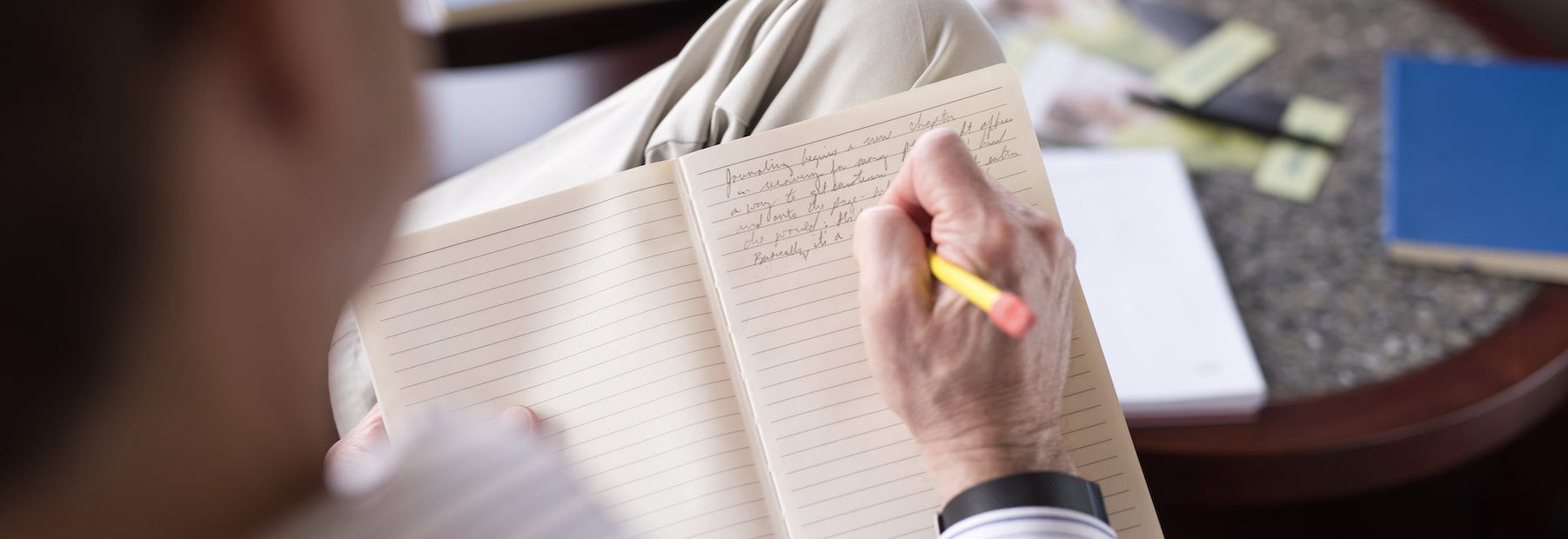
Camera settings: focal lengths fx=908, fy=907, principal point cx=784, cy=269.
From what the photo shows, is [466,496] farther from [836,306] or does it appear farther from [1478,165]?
[1478,165]

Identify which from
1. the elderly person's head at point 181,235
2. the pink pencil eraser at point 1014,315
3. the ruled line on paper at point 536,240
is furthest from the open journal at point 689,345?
the elderly person's head at point 181,235

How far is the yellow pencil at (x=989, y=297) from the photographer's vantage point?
0.46 meters

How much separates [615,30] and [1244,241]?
0.77 metres

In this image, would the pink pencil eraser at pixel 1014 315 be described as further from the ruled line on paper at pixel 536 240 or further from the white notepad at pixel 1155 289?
the white notepad at pixel 1155 289

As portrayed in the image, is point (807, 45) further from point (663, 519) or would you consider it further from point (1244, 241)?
point (1244, 241)

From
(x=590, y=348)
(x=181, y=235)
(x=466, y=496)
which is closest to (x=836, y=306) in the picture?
(x=590, y=348)

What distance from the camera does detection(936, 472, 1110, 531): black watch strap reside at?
1.65 ft

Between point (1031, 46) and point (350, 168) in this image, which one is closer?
point (350, 168)

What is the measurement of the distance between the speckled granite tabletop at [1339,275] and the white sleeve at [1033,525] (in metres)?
0.41

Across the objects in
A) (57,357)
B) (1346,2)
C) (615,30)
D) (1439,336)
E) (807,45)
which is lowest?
(1439,336)

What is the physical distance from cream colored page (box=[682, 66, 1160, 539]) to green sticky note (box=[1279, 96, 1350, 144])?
0.62 meters

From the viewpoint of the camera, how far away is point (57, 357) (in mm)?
217

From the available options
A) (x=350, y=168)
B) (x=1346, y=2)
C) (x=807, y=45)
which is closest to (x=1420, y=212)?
(x=1346, y=2)

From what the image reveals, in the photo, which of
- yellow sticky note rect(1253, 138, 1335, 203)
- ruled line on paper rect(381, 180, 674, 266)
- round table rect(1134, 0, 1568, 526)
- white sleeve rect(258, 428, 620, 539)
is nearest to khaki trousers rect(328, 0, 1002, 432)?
ruled line on paper rect(381, 180, 674, 266)
